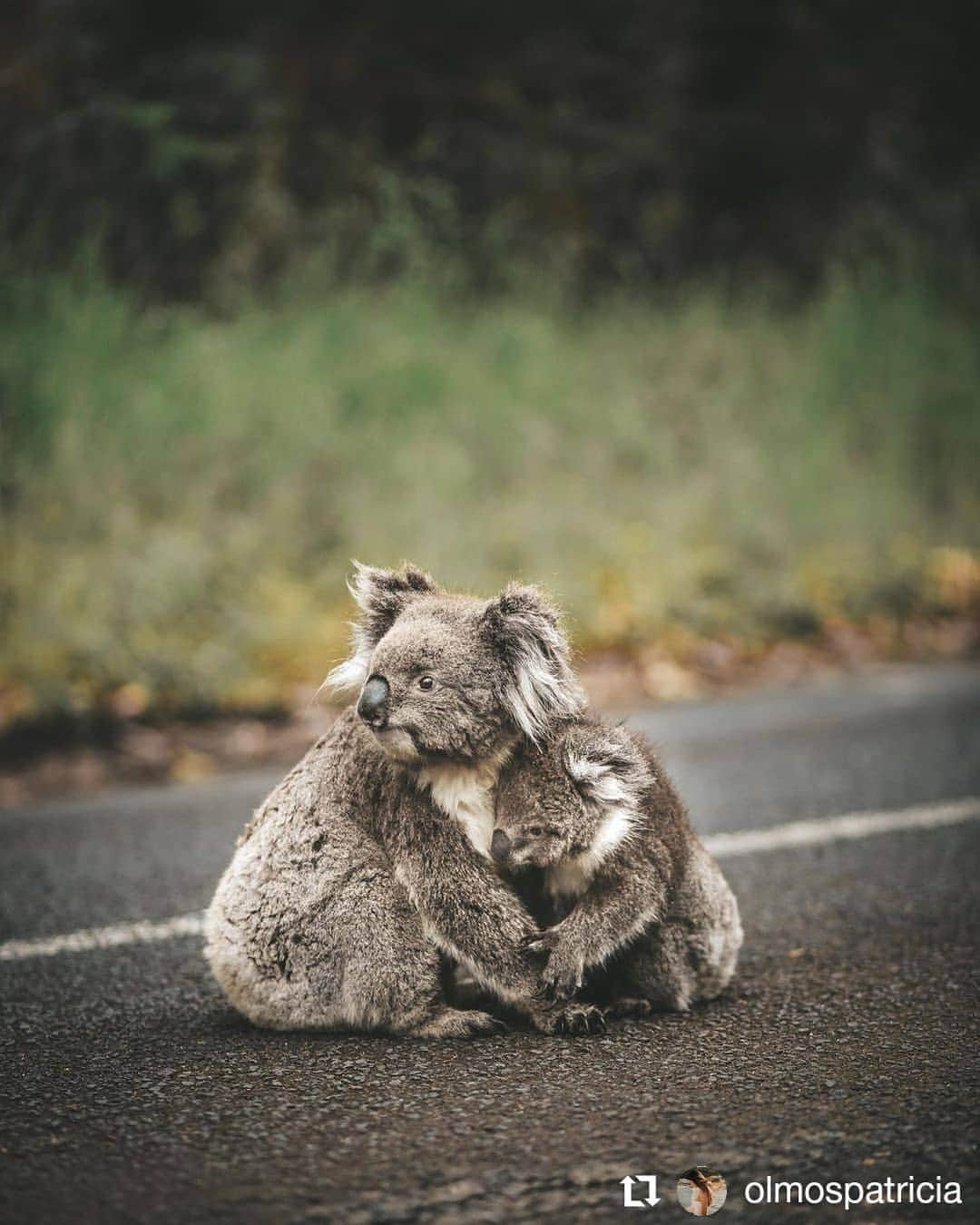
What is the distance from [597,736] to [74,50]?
10.0m

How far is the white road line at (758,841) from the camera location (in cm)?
419

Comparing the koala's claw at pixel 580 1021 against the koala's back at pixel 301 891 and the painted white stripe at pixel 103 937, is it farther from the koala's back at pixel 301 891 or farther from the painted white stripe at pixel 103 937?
the painted white stripe at pixel 103 937

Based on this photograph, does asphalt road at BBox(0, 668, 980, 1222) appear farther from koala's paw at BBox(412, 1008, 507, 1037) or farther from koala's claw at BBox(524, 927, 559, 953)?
koala's claw at BBox(524, 927, 559, 953)

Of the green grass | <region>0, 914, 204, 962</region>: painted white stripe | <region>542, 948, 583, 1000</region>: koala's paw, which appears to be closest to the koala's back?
<region>542, 948, 583, 1000</region>: koala's paw

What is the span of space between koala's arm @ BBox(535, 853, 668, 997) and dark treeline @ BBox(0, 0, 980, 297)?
9.30m

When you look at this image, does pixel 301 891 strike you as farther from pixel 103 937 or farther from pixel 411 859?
pixel 103 937

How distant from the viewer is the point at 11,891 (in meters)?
4.78

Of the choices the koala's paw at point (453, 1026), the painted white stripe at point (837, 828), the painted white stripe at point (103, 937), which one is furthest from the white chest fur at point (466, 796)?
the painted white stripe at point (837, 828)

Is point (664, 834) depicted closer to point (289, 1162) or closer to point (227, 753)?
point (289, 1162)

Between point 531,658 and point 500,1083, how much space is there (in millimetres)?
993

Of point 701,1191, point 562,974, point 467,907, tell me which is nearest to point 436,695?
point 467,907

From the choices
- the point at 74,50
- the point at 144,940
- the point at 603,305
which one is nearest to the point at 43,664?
the point at 144,940

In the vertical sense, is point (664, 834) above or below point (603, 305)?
below

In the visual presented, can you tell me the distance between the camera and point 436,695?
10.3ft
